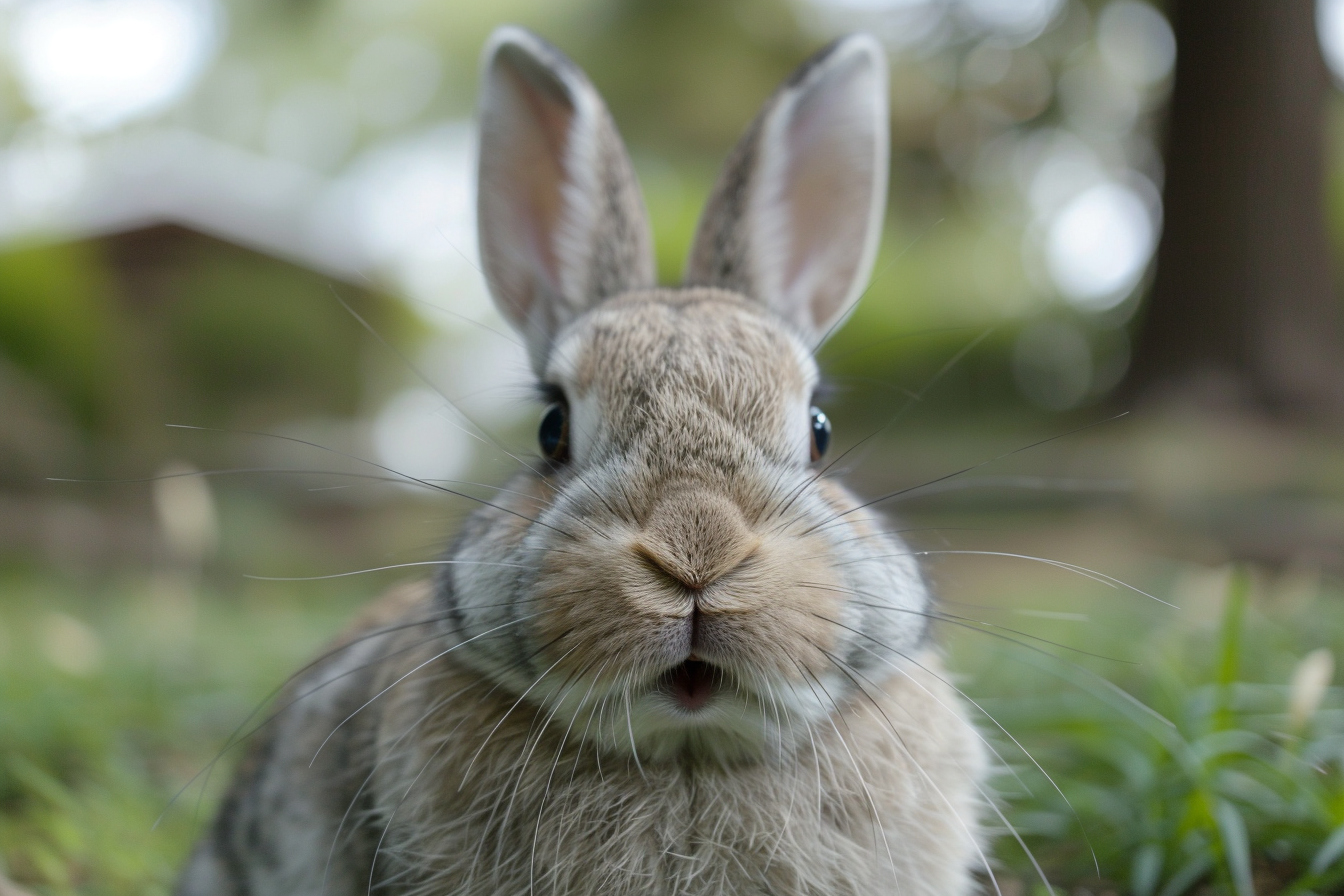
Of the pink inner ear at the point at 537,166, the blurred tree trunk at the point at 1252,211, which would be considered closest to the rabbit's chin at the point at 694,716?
the pink inner ear at the point at 537,166

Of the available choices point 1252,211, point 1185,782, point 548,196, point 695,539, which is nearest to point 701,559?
point 695,539

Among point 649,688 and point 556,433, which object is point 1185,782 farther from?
point 556,433

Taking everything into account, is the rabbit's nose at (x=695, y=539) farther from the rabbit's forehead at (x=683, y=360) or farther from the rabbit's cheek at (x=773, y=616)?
the rabbit's forehead at (x=683, y=360)

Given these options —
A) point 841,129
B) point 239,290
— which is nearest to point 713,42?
point 239,290

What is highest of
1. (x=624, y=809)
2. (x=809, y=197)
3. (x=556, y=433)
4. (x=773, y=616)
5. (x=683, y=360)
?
(x=809, y=197)

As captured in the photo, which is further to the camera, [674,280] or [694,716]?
[674,280]

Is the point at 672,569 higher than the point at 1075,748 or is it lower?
higher

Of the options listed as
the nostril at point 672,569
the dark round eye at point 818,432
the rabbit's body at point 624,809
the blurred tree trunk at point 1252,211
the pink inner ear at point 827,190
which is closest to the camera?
the nostril at point 672,569
